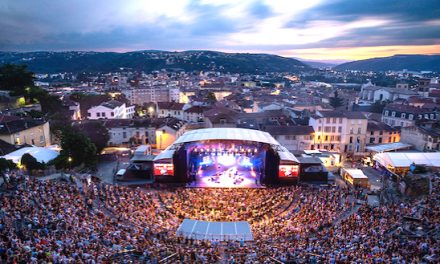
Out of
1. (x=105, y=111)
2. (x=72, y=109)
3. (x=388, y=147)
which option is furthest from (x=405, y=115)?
(x=72, y=109)

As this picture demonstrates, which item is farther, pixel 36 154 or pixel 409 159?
pixel 409 159

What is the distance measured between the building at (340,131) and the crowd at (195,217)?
1809 centimetres

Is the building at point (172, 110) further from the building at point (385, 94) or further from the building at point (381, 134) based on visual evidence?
the building at point (385, 94)

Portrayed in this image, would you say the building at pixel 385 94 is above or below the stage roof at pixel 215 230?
above

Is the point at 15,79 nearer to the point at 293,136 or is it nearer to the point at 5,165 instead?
the point at 5,165

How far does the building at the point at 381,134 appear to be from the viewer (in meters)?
44.3

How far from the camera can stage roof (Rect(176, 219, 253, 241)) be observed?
19.2 meters

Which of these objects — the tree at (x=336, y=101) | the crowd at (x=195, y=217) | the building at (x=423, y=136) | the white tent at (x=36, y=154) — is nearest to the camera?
the crowd at (x=195, y=217)

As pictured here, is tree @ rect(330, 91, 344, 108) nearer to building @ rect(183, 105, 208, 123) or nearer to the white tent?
building @ rect(183, 105, 208, 123)

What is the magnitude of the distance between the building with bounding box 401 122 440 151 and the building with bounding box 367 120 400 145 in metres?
1.23

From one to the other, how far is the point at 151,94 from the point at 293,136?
64.1m

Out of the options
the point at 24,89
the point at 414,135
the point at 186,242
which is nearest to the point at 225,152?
the point at 186,242

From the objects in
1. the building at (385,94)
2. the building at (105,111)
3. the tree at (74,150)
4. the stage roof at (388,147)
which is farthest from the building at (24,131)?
the building at (385,94)

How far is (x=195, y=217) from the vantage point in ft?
73.6
